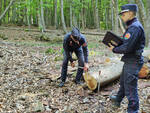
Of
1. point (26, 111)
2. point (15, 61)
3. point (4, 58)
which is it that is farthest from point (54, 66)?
point (26, 111)

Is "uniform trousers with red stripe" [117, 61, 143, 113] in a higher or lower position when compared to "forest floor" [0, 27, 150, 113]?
higher

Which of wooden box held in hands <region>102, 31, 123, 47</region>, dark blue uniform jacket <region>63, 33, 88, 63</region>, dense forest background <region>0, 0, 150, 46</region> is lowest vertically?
dark blue uniform jacket <region>63, 33, 88, 63</region>

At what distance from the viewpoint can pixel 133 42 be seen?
291cm

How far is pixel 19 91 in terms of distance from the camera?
4.96 meters

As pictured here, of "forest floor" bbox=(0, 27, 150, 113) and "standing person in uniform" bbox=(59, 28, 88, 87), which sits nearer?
"forest floor" bbox=(0, 27, 150, 113)

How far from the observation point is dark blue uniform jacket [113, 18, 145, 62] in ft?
9.53

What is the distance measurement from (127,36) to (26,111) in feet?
9.14

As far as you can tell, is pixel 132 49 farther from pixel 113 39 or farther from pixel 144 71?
pixel 144 71

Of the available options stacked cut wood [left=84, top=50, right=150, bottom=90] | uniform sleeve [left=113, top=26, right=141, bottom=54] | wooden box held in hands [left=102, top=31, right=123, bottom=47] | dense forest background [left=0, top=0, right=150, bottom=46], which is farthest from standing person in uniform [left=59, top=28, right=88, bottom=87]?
dense forest background [left=0, top=0, right=150, bottom=46]

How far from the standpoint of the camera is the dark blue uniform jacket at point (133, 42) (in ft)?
9.53

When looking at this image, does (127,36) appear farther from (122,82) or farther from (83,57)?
(83,57)

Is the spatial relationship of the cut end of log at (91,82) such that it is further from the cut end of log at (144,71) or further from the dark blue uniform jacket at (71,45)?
the cut end of log at (144,71)


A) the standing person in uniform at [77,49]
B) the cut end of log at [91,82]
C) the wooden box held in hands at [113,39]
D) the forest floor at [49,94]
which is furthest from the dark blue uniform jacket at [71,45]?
the wooden box held in hands at [113,39]

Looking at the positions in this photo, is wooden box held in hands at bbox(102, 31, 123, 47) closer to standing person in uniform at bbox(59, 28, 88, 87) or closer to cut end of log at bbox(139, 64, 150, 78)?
standing person in uniform at bbox(59, 28, 88, 87)
